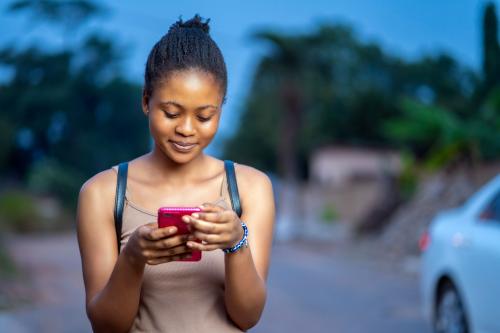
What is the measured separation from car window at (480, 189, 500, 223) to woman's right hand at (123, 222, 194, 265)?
4.28 meters

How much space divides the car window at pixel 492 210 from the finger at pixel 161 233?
4341 millimetres

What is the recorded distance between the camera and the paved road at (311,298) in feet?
26.7

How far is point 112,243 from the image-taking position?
1997 millimetres

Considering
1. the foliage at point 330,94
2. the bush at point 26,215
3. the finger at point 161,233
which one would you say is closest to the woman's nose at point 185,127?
the finger at point 161,233

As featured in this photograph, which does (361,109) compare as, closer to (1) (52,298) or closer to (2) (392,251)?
(2) (392,251)

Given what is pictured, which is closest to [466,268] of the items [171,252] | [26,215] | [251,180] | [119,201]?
[251,180]

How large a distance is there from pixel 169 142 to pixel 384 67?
40441 millimetres

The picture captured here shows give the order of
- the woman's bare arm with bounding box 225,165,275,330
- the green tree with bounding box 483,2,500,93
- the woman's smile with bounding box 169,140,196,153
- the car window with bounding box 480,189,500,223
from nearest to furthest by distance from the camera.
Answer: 1. the woman's bare arm with bounding box 225,165,275,330
2. the woman's smile with bounding box 169,140,196,153
3. the car window with bounding box 480,189,500,223
4. the green tree with bounding box 483,2,500,93

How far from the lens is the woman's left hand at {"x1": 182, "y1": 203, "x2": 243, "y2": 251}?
1656 mm

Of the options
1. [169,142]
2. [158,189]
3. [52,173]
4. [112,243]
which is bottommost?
[52,173]

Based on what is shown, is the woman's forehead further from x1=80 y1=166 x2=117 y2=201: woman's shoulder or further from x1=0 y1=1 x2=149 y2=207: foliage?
x1=0 y1=1 x2=149 y2=207: foliage

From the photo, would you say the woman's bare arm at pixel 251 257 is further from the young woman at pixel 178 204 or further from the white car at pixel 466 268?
the white car at pixel 466 268

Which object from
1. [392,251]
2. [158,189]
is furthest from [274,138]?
[158,189]

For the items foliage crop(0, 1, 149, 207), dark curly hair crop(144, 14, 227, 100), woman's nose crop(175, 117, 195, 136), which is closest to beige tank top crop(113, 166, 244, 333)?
woman's nose crop(175, 117, 195, 136)
